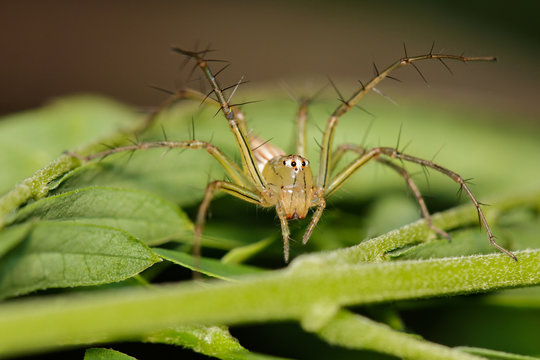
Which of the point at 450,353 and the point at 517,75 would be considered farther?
the point at 517,75

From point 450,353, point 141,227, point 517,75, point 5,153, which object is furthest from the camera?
point 517,75

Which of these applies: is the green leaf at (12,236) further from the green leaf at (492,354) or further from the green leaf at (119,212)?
the green leaf at (492,354)

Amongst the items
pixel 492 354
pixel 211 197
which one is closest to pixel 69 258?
pixel 211 197

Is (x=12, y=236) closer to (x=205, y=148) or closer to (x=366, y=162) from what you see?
(x=205, y=148)

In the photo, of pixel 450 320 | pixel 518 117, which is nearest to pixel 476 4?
pixel 518 117

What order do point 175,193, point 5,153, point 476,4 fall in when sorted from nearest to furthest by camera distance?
point 175,193 < point 5,153 < point 476,4

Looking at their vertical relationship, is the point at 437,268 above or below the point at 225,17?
below

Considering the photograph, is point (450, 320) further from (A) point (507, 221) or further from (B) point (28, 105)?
(B) point (28, 105)
